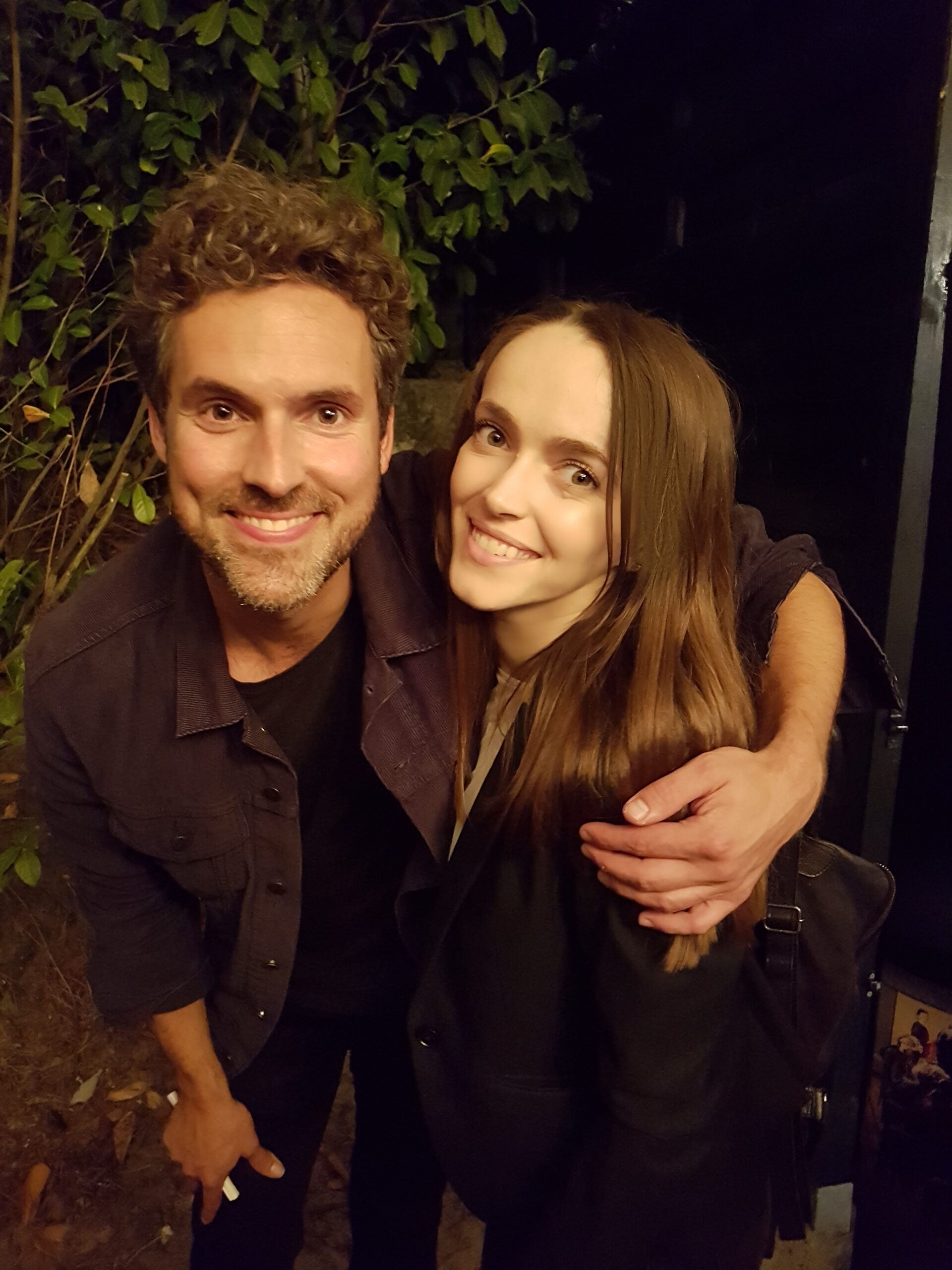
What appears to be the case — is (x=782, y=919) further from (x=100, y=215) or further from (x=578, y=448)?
(x=100, y=215)

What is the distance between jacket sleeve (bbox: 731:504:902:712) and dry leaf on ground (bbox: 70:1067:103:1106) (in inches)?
102

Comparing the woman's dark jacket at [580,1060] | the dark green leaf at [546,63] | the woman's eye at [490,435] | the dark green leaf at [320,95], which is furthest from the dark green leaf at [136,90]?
the woman's dark jacket at [580,1060]

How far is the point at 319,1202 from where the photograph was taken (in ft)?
7.54

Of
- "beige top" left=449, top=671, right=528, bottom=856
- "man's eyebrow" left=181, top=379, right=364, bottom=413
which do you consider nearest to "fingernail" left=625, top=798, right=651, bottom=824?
"beige top" left=449, top=671, right=528, bottom=856

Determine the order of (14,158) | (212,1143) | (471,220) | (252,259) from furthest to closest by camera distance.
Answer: (471,220), (14,158), (212,1143), (252,259)

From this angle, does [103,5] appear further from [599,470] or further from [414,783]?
[414,783]

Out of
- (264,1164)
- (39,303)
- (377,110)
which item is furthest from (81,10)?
(264,1164)

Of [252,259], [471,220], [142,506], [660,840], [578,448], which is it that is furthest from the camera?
[471,220]

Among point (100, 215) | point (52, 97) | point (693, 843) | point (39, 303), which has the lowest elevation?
point (693, 843)

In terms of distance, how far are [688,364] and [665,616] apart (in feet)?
1.28

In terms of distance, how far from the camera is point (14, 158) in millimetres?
2098

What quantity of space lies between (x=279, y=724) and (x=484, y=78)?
2.18 m

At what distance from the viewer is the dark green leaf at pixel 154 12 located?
187 centimetres

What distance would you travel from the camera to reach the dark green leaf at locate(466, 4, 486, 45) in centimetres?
218
